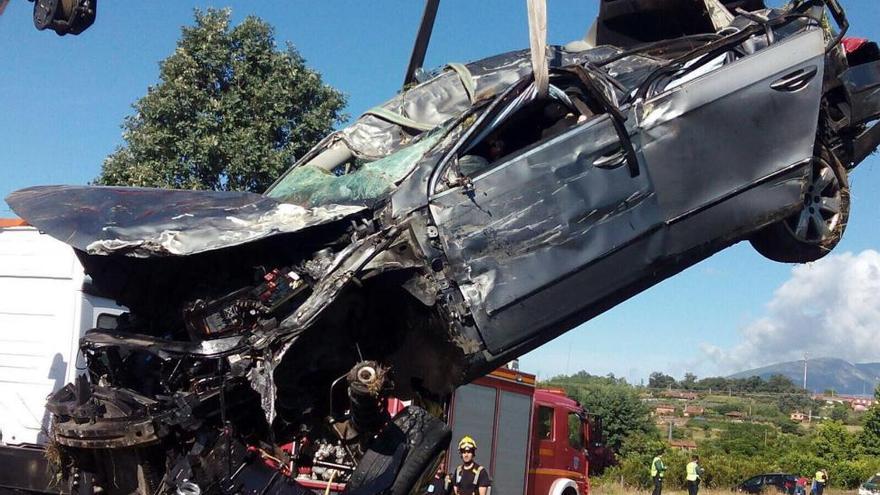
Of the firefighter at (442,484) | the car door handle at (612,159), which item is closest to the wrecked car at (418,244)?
the car door handle at (612,159)

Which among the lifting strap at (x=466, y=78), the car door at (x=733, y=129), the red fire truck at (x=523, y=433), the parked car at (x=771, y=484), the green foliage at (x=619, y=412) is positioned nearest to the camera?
the car door at (x=733, y=129)

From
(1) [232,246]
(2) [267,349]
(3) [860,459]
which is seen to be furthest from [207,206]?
(3) [860,459]

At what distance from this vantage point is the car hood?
177 inches

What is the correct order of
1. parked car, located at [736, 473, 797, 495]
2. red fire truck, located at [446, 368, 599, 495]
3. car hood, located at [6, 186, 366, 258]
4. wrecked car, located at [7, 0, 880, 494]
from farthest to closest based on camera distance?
parked car, located at [736, 473, 797, 495] → red fire truck, located at [446, 368, 599, 495] → wrecked car, located at [7, 0, 880, 494] → car hood, located at [6, 186, 366, 258]

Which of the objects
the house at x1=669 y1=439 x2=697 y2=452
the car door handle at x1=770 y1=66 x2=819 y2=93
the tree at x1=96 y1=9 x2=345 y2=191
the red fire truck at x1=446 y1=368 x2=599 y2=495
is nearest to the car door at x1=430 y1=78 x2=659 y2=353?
the car door handle at x1=770 y1=66 x2=819 y2=93

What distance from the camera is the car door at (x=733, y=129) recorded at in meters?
5.02

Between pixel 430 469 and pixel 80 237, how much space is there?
211 cm

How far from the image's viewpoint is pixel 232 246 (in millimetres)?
4523

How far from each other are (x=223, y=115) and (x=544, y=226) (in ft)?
28.7

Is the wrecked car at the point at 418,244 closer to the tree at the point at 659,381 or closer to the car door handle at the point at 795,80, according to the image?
the car door handle at the point at 795,80

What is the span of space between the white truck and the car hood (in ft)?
8.12

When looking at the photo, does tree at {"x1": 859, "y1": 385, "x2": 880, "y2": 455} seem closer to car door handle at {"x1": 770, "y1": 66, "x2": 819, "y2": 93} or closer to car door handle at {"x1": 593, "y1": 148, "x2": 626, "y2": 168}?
car door handle at {"x1": 770, "y1": 66, "x2": 819, "y2": 93}

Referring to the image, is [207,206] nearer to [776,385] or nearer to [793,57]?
[793,57]

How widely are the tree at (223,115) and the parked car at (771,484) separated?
20.4 meters
